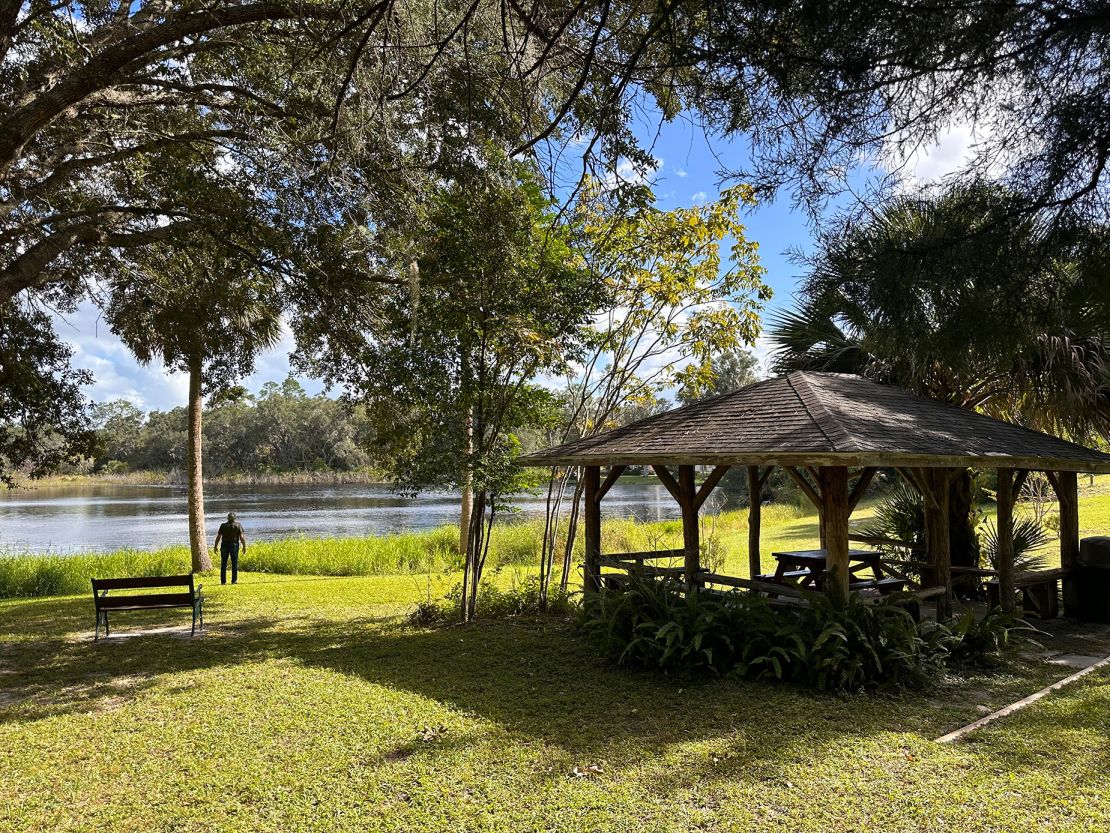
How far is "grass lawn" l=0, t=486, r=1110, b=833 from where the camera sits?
4211 mm

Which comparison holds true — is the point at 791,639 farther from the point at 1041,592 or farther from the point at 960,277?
the point at 1041,592

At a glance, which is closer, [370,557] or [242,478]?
[370,557]

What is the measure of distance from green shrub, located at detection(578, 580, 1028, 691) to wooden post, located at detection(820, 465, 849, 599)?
0.18 meters

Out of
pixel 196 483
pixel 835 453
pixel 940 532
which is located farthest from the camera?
pixel 196 483

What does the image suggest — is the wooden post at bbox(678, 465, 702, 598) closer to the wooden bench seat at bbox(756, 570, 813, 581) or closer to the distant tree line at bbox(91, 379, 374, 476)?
the wooden bench seat at bbox(756, 570, 813, 581)

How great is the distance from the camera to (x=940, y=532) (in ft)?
27.9

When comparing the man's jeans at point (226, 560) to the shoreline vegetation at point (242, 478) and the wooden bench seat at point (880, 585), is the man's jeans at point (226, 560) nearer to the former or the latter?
the wooden bench seat at point (880, 585)

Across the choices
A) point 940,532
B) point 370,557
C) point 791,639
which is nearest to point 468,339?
point 791,639

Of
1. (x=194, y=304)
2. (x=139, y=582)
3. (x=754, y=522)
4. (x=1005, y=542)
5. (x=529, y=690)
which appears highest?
(x=194, y=304)

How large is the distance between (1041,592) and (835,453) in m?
5.35

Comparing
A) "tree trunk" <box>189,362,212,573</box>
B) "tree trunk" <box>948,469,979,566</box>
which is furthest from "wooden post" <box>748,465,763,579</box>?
"tree trunk" <box>189,362,212,573</box>

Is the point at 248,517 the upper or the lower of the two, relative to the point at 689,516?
lower

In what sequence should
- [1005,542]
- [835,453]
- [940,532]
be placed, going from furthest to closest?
[1005,542], [940,532], [835,453]

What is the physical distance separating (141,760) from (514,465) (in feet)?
17.6
